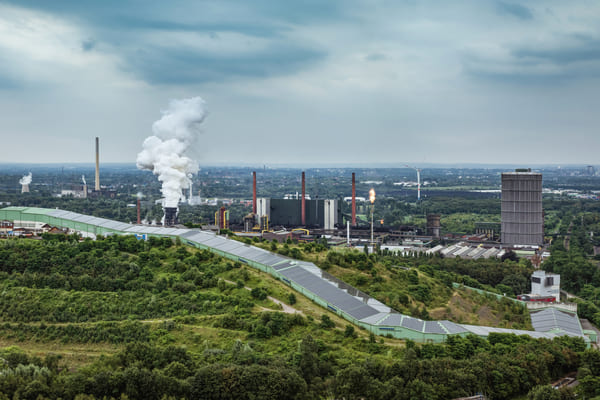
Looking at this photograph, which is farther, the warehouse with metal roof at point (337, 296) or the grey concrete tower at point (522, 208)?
the grey concrete tower at point (522, 208)

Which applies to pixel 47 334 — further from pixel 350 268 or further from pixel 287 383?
pixel 350 268

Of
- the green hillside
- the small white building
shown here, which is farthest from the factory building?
the green hillside

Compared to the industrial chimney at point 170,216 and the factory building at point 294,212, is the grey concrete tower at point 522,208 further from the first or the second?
the industrial chimney at point 170,216

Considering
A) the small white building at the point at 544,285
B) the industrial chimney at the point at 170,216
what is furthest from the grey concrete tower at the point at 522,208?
the industrial chimney at the point at 170,216

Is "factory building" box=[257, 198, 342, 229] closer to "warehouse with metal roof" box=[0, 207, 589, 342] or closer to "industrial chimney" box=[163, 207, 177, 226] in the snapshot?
"industrial chimney" box=[163, 207, 177, 226]

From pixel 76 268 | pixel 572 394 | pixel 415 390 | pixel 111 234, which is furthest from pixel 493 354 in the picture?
pixel 111 234

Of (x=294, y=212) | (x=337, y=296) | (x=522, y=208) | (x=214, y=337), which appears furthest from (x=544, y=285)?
(x=294, y=212)

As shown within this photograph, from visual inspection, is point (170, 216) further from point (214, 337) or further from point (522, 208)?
point (522, 208)
